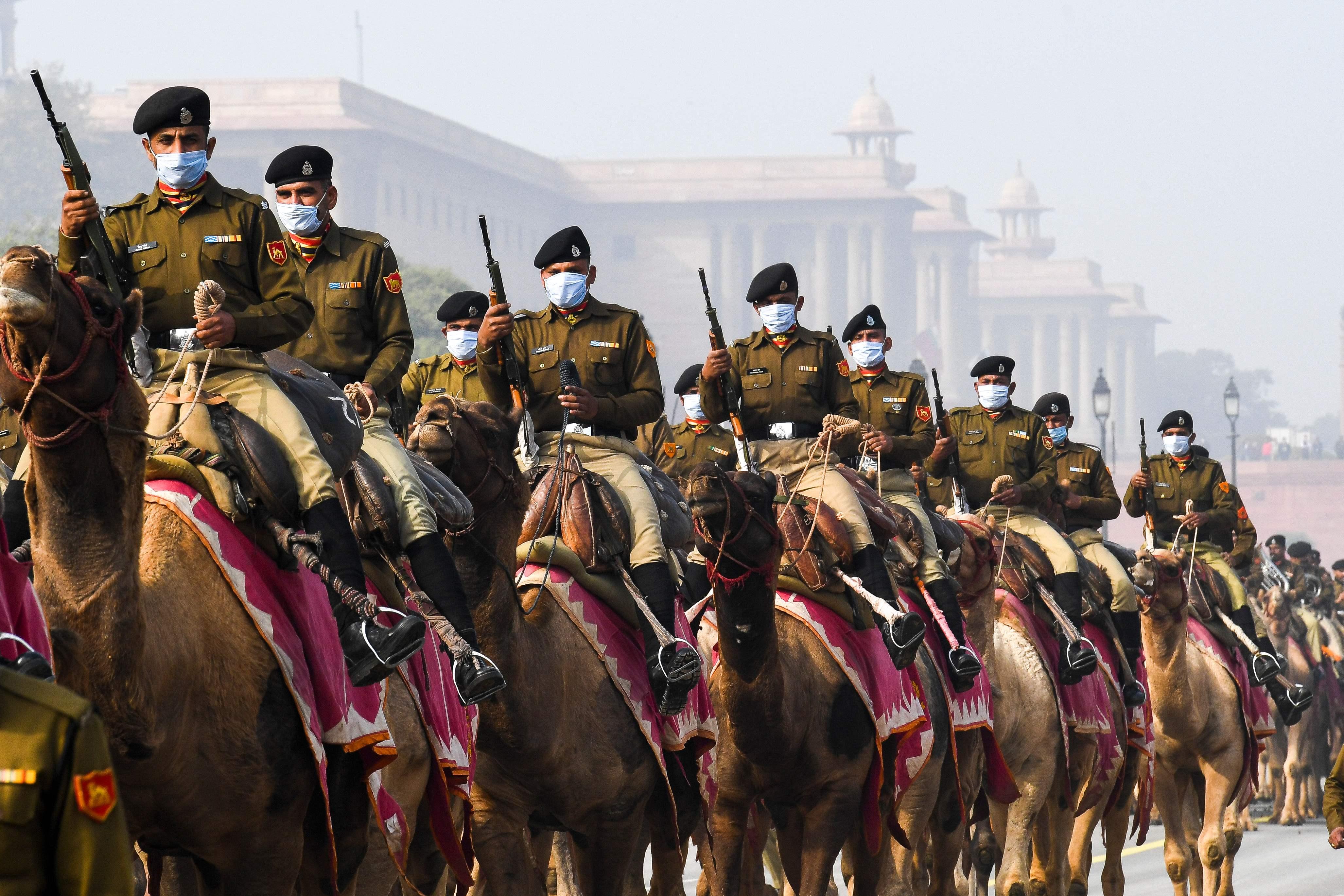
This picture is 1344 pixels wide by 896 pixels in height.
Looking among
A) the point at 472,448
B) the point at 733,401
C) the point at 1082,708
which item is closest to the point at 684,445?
the point at 1082,708

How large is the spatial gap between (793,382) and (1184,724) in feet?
22.1

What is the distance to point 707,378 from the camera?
12.8 m

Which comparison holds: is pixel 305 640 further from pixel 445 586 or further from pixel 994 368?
pixel 994 368

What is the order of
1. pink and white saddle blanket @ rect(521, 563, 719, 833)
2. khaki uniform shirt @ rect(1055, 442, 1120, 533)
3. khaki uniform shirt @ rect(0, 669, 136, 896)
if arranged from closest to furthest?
khaki uniform shirt @ rect(0, 669, 136, 896) → pink and white saddle blanket @ rect(521, 563, 719, 833) → khaki uniform shirt @ rect(1055, 442, 1120, 533)

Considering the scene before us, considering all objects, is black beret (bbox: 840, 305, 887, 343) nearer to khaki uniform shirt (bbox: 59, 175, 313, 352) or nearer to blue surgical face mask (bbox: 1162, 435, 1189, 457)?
blue surgical face mask (bbox: 1162, 435, 1189, 457)

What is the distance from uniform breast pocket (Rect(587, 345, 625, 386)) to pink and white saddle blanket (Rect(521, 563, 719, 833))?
1.22 meters

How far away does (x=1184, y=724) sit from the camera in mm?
18578

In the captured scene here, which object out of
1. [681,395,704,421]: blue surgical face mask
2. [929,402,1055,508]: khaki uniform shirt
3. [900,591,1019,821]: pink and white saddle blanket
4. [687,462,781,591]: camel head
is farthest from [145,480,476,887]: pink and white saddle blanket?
[681,395,704,421]: blue surgical face mask

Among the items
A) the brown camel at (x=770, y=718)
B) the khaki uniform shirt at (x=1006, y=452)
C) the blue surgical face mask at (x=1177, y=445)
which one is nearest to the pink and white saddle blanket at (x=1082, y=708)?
the khaki uniform shirt at (x=1006, y=452)

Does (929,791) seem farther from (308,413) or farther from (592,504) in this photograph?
(308,413)

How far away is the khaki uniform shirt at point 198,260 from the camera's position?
8172mm

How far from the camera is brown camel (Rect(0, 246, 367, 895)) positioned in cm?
614

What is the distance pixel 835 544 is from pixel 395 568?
3.89 metres

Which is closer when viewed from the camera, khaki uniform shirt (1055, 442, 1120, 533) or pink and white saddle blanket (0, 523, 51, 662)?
pink and white saddle blanket (0, 523, 51, 662)
